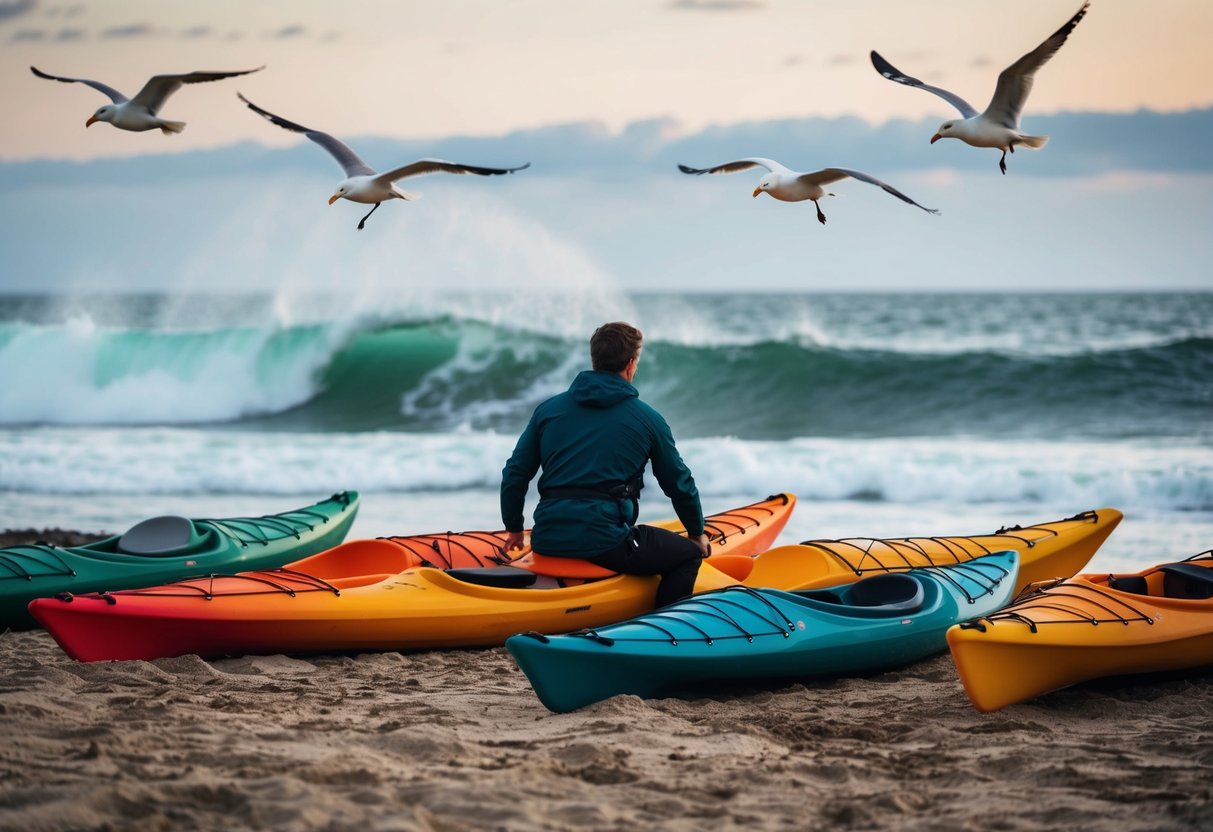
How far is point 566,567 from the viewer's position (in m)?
5.36

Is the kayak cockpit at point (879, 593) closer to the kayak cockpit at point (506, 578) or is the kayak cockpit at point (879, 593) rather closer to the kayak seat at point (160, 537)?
the kayak cockpit at point (506, 578)

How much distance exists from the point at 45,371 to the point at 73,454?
9387mm

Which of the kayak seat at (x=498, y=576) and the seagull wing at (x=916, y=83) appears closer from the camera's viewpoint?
the kayak seat at (x=498, y=576)

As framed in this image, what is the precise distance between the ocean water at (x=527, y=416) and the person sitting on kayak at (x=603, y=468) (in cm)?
390

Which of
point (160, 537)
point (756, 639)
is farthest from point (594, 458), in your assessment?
point (160, 537)

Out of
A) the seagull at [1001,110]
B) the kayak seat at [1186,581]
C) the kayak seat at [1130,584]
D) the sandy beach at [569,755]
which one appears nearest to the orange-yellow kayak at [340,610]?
the sandy beach at [569,755]

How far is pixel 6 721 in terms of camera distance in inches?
152

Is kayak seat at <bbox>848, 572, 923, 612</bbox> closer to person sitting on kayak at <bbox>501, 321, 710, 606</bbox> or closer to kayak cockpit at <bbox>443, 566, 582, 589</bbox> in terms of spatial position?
person sitting on kayak at <bbox>501, 321, 710, 606</bbox>

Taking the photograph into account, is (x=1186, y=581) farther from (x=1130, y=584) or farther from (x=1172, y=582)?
(x=1130, y=584)

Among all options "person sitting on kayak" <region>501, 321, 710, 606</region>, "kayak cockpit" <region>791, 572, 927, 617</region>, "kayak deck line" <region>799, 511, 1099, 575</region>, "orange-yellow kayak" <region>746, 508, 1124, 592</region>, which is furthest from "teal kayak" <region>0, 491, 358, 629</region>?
"kayak cockpit" <region>791, 572, 927, 617</region>

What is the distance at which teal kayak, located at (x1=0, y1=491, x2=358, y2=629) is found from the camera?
5.95 meters

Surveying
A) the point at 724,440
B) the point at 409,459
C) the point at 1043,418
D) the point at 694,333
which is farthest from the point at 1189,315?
the point at 409,459

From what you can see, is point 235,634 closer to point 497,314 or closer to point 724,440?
point 724,440

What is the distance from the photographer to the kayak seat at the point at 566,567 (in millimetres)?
5336
